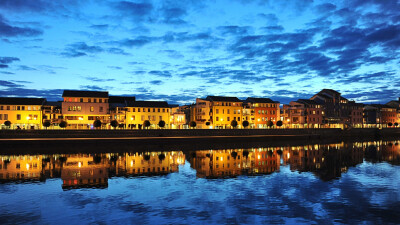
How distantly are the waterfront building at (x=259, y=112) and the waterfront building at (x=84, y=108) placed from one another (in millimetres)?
45816

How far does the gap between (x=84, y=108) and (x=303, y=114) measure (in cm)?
7370

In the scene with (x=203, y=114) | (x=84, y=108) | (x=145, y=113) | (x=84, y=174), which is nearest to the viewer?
(x=84, y=174)

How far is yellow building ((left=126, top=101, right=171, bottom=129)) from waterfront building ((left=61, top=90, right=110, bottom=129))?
6337 mm

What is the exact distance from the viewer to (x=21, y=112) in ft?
265

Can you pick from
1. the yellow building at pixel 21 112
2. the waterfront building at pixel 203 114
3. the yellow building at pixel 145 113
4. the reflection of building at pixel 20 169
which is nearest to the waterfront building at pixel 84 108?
the yellow building at pixel 145 113

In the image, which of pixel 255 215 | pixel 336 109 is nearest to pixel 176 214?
pixel 255 215

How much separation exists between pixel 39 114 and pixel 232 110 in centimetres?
5671

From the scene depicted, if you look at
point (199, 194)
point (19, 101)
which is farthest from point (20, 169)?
point (19, 101)

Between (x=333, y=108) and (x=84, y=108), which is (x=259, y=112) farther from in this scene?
(x=84, y=108)

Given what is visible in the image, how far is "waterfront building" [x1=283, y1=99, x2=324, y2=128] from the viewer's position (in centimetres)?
11069

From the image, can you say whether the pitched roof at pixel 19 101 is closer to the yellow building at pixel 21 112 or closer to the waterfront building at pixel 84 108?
the yellow building at pixel 21 112

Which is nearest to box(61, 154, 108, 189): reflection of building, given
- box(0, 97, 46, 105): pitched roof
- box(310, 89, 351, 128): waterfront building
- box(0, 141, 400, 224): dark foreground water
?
box(0, 141, 400, 224): dark foreground water

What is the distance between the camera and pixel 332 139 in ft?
309

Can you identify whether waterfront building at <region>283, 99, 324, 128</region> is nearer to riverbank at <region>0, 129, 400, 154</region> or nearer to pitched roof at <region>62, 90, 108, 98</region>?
riverbank at <region>0, 129, 400, 154</region>
